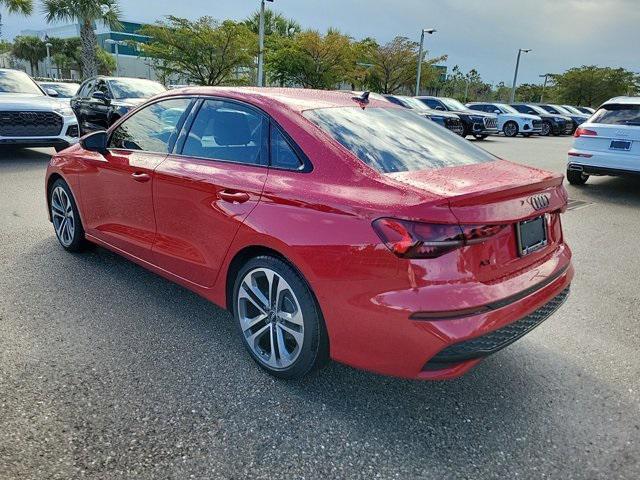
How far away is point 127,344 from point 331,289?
150cm

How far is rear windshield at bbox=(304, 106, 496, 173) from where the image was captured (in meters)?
2.72

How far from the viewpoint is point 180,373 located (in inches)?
113

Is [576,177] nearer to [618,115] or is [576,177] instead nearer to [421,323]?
[618,115]

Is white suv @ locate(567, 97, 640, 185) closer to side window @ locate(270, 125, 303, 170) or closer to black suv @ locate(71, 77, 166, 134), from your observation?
side window @ locate(270, 125, 303, 170)

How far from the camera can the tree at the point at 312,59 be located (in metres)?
31.8

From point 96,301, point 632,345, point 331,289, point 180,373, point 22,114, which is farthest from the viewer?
point 22,114

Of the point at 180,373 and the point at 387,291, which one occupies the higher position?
the point at 387,291

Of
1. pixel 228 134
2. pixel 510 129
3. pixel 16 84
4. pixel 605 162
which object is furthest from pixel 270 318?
pixel 510 129

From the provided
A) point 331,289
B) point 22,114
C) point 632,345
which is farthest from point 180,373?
point 22,114

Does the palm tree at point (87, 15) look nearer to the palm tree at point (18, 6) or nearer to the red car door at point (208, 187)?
the palm tree at point (18, 6)

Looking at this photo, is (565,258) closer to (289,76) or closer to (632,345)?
(632,345)

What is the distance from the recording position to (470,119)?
2089 cm

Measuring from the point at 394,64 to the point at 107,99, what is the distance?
31839 mm

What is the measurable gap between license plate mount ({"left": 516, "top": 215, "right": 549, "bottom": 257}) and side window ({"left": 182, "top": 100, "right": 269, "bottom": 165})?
4.63 feet
